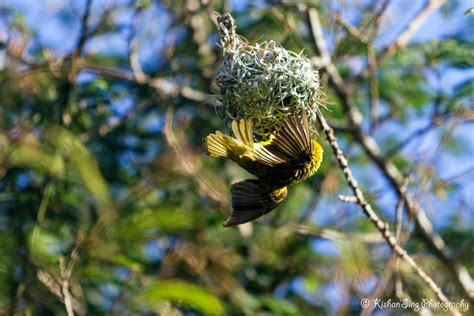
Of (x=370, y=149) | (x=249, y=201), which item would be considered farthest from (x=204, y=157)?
(x=249, y=201)

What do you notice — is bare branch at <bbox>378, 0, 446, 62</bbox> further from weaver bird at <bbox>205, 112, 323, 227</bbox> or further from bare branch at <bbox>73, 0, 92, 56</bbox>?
weaver bird at <bbox>205, 112, 323, 227</bbox>

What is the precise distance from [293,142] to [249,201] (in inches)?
14.2

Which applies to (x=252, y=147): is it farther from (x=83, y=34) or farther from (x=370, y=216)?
(x=83, y=34)

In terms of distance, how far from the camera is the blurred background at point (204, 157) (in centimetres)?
375

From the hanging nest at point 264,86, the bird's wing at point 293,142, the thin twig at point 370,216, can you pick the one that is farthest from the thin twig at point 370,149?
the bird's wing at point 293,142

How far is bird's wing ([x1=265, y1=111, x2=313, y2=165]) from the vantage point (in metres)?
2.62

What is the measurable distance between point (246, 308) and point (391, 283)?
0.87 m

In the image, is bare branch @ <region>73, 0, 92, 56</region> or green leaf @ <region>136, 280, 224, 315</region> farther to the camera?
bare branch @ <region>73, 0, 92, 56</region>

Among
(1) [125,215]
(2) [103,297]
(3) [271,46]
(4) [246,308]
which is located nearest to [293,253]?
(4) [246,308]

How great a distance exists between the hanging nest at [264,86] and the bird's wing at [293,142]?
0.56 ft

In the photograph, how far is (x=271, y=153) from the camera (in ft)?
8.98

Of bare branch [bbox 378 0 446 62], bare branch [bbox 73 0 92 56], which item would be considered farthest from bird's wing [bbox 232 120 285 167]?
bare branch [bbox 378 0 446 62]

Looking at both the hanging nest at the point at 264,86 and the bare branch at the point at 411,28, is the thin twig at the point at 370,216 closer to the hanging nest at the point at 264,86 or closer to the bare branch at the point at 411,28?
the hanging nest at the point at 264,86

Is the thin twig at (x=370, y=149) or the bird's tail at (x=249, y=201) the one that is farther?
the thin twig at (x=370, y=149)
